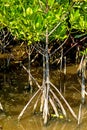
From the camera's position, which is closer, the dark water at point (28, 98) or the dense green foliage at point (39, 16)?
the dense green foliage at point (39, 16)

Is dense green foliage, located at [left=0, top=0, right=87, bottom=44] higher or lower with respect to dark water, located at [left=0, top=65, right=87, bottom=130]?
higher

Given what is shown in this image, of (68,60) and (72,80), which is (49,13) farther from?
Result: (68,60)

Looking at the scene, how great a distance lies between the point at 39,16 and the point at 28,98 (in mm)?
3249

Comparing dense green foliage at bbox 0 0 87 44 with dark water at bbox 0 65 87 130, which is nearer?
dense green foliage at bbox 0 0 87 44

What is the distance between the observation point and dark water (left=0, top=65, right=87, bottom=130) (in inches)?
341

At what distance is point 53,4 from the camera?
7.36 m

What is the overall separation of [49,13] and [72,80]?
15.2ft

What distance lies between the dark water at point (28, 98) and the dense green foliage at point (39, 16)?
1.97 metres

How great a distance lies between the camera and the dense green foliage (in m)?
7.45

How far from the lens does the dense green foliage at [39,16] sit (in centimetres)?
745

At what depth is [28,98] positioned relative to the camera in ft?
33.5

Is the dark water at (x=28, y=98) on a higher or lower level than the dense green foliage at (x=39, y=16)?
lower

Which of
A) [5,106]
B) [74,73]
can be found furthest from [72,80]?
[5,106]

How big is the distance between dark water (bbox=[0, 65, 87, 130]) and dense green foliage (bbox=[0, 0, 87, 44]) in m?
1.97
